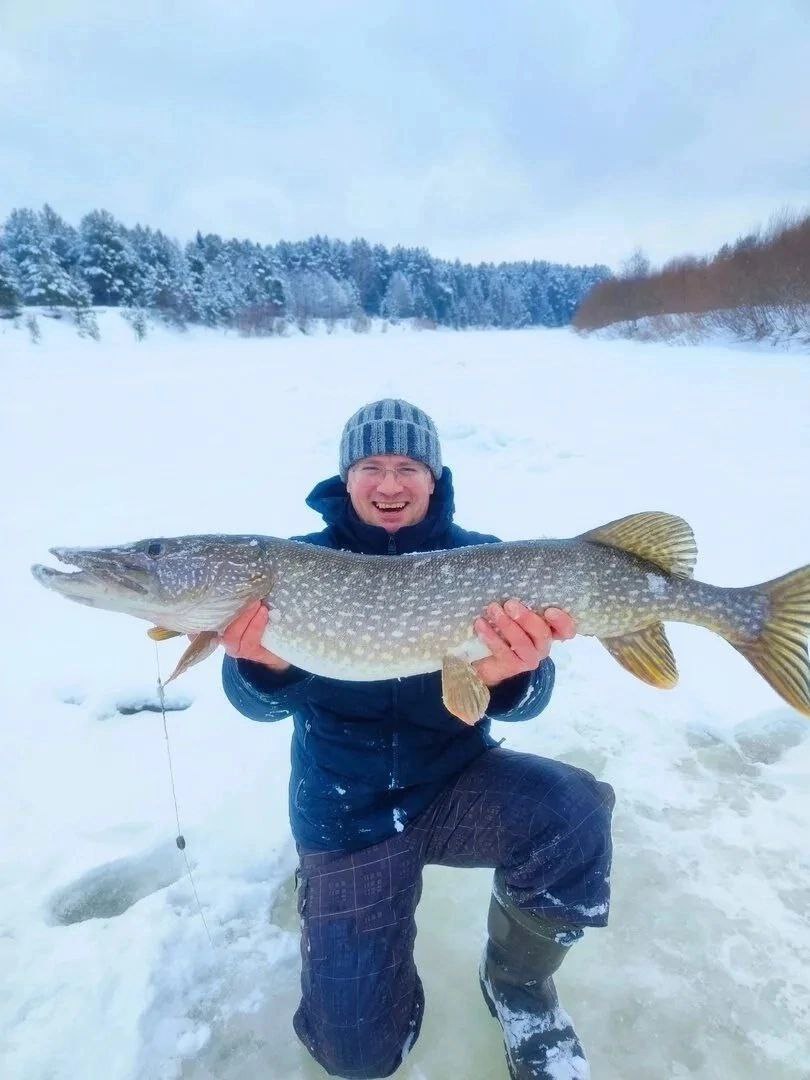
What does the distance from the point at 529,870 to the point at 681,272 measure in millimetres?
25707

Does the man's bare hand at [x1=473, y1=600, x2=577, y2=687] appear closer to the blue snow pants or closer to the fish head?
the blue snow pants

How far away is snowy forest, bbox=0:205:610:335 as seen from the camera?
991 inches

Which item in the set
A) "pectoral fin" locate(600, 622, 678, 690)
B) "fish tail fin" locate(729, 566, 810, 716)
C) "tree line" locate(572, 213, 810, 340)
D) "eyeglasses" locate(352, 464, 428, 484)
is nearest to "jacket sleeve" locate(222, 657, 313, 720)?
"eyeglasses" locate(352, 464, 428, 484)

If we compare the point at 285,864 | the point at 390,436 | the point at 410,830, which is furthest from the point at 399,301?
the point at 410,830

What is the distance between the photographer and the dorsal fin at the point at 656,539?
1.85 m

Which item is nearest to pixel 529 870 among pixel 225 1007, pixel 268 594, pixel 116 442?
pixel 225 1007

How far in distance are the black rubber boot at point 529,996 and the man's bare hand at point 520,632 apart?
0.64 meters

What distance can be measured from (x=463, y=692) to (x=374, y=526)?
0.69 metres

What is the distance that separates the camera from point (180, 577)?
1.86m

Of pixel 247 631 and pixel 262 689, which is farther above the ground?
pixel 247 631

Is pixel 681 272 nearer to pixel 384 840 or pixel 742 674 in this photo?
pixel 742 674

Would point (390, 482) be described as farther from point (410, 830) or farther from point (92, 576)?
point (410, 830)

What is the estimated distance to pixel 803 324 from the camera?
13266 mm

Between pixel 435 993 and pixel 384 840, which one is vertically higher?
pixel 384 840
